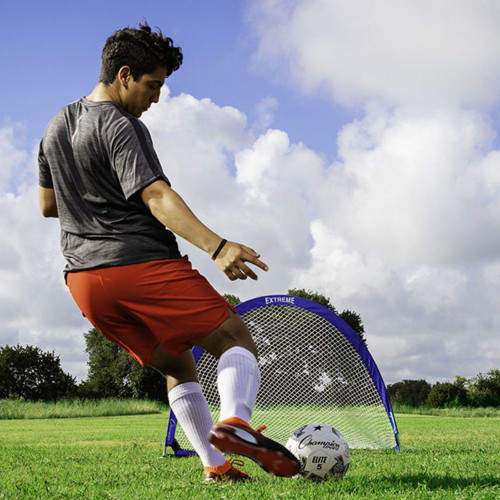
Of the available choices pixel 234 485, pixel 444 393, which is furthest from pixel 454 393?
pixel 234 485

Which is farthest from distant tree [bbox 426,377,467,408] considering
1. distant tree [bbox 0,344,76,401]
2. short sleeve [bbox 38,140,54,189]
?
short sleeve [bbox 38,140,54,189]

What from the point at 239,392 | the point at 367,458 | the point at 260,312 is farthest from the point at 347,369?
the point at 239,392

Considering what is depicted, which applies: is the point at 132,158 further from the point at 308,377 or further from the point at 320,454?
the point at 308,377

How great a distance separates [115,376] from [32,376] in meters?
5.66

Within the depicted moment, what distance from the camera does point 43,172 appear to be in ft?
12.0

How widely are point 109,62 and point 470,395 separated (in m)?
31.7

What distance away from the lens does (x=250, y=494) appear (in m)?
3.10

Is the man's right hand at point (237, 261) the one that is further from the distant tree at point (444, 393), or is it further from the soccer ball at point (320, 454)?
the distant tree at point (444, 393)

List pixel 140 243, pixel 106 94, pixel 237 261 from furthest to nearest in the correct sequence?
pixel 106 94 → pixel 140 243 → pixel 237 261

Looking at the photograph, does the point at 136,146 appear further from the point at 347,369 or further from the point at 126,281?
the point at 347,369

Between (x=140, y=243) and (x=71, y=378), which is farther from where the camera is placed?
(x=71, y=378)

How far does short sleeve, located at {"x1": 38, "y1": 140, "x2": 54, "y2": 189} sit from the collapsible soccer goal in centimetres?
339

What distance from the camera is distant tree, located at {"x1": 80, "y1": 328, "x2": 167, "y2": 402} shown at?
40375 millimetres

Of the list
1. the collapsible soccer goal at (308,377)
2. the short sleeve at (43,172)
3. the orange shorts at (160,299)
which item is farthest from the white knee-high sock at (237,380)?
the collapsible soccer goal at (308,377)
